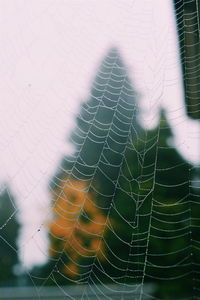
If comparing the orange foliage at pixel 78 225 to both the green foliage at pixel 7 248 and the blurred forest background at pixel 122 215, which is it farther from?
the green foliage at pixel 7 248

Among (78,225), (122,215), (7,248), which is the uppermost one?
(78,225)

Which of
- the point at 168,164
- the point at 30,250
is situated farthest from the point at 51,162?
the point at 168,164

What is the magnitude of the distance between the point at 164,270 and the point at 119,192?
1.27 meters

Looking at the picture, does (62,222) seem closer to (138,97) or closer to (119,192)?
(119,192)

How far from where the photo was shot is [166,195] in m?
7.43

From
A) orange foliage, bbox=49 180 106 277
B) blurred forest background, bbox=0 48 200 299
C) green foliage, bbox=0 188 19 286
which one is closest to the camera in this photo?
orange foliage, bbox=49 180 106 277

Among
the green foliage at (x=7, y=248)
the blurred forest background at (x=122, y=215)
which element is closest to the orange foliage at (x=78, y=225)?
the blurred forest background at (x=122, y=215)

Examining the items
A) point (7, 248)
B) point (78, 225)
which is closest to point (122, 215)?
point (78, 225)

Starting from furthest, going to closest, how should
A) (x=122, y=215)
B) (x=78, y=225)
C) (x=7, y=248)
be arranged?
(x=7, y=248)
(x=122, y=215)
(x=78, y=225)

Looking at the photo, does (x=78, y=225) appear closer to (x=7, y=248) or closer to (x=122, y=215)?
(x=122, y=215)

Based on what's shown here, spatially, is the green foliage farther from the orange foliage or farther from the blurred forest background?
the orange foliage

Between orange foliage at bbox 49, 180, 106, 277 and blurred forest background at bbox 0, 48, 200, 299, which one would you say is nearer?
orange foliage at bbox 49, 180, 106, 277

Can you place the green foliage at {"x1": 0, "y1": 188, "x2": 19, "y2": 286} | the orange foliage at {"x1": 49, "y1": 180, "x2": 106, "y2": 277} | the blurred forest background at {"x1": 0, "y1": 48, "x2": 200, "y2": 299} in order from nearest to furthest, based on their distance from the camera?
the orange foliage at {"x1": 49, "y1": 180, "x2": 106, "y2": 277}
the blurred forest background at {"x1": 0, "y1": 48, "x2": 200, "y2": 299}
the green foliage at {"x1": 0, "y1": 188, "x2": 19, "y2": 286}

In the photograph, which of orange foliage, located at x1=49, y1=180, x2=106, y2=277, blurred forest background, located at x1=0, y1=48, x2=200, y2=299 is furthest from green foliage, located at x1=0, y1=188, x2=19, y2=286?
orange foliage, located at x1=49, y1=180, x2=106, y2=277
